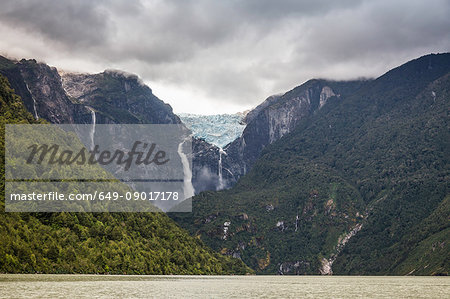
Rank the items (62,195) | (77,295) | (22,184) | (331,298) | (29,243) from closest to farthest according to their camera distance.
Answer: (77,295), (331,298), (29,243), (22,184), (62,195)

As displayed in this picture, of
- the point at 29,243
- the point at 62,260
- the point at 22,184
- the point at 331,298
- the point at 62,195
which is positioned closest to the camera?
the point at 331,298

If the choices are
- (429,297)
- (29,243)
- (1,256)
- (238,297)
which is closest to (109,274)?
(29,243)

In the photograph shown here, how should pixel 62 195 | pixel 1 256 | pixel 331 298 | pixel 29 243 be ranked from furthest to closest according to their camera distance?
1. pixel 62 195
2. pixel 29 243
3. pixel 1 256
4. pixel 331 298

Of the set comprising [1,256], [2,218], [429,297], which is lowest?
[429,297]

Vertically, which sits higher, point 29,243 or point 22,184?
point 22,184

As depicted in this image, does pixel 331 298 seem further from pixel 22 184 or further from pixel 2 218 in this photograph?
pixel 22 184

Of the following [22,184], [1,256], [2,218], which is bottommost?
[1,256]

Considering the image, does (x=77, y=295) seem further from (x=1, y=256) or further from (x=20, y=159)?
(x=20, y=159)

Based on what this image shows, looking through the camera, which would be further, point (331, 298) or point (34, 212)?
point (34, 212)

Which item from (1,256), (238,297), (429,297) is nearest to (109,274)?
(1,256)
